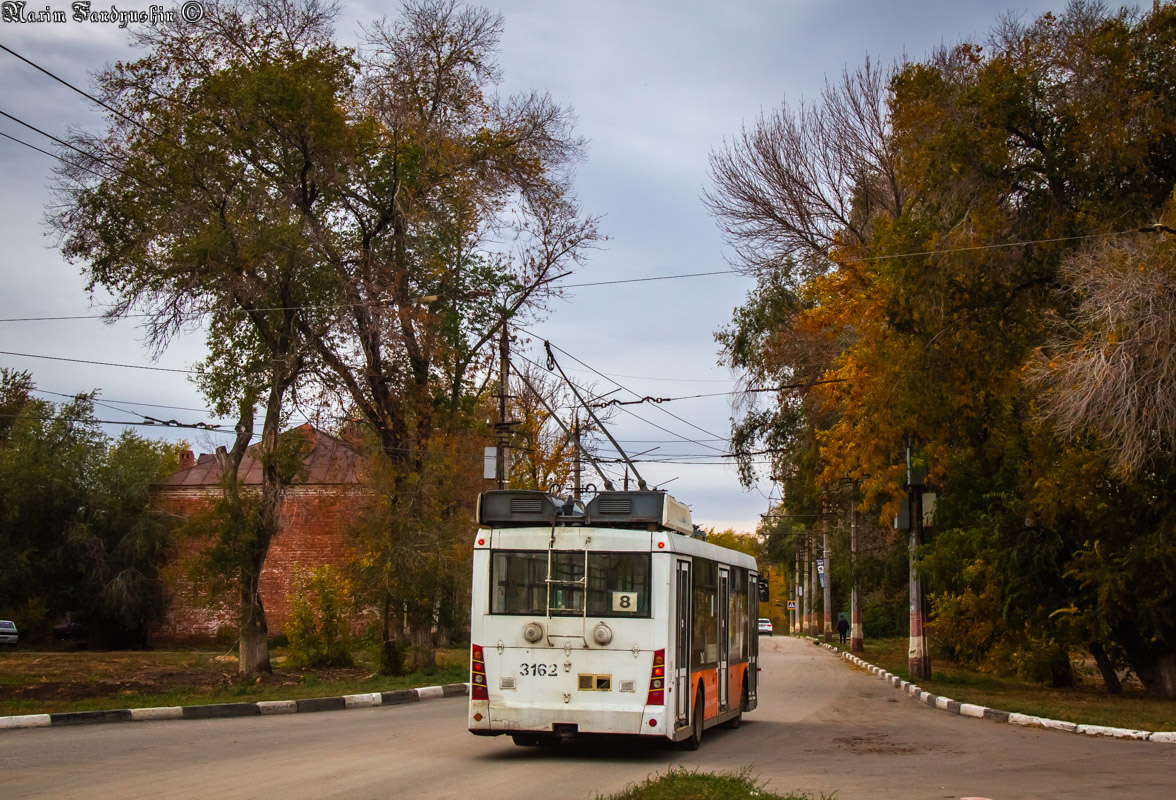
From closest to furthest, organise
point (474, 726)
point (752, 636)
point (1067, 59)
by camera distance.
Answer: point (474, 726)
point (752, 636)
point (1067, 59)

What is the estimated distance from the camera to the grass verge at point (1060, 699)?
56.6 ft

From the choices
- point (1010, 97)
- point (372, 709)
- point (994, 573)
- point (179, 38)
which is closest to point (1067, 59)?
point (1010, 97)

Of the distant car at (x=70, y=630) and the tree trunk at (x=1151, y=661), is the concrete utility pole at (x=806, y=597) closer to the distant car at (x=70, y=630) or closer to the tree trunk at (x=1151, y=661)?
the distant car at (x=70, y=630)

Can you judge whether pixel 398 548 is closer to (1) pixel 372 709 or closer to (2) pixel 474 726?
(1) pixel 372 709

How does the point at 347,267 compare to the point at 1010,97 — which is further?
the point at 347,267

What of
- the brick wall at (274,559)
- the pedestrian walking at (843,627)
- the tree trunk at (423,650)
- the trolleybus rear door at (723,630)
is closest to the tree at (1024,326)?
the trolleybus rear door at (723,630)

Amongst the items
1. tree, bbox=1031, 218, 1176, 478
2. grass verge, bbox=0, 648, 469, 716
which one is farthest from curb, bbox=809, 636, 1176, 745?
grass verge, bbox=0, 648, 469, 716

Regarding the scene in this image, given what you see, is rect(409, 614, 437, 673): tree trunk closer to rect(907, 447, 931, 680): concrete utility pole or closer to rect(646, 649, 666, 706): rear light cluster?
rect(907, 447, 931, 680): concrete utility pole

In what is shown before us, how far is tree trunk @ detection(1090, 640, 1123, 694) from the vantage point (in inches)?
915

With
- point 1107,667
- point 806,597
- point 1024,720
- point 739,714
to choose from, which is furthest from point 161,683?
point 806,597

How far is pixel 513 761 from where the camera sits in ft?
40.0

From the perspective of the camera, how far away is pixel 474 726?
12.3m

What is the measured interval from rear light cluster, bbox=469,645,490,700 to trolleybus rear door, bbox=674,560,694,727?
6.95 ft

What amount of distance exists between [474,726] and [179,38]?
19.4m
